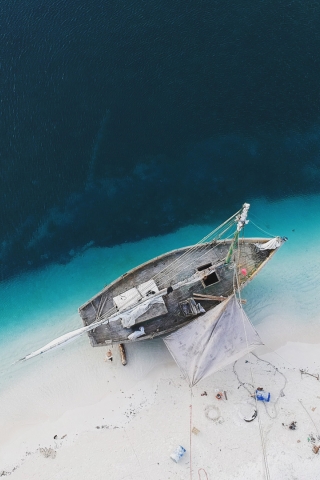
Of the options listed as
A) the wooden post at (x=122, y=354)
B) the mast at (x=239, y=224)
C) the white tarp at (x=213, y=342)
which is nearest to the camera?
the mast at (x=239, y=224)

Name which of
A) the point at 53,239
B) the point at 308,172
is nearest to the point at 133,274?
the point at 53,239

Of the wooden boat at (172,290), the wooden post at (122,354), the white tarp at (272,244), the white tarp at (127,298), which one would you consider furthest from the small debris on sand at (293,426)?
the white tarp at (127,298)

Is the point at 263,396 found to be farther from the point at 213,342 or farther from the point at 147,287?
the point at 147,287

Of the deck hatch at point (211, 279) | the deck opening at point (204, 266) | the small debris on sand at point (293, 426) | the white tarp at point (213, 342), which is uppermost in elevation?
the deck opening at point (204, 266)

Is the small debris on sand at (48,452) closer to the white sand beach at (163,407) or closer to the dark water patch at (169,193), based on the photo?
the white sand beach at (163,407)

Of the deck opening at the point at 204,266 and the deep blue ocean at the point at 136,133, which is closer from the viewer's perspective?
the deck opening at the point at 204,266

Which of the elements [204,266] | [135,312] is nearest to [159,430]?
[135,312]

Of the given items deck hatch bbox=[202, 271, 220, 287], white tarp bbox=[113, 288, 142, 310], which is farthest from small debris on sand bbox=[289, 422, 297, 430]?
white tarp bbox=[113, 288, 142, 310]
